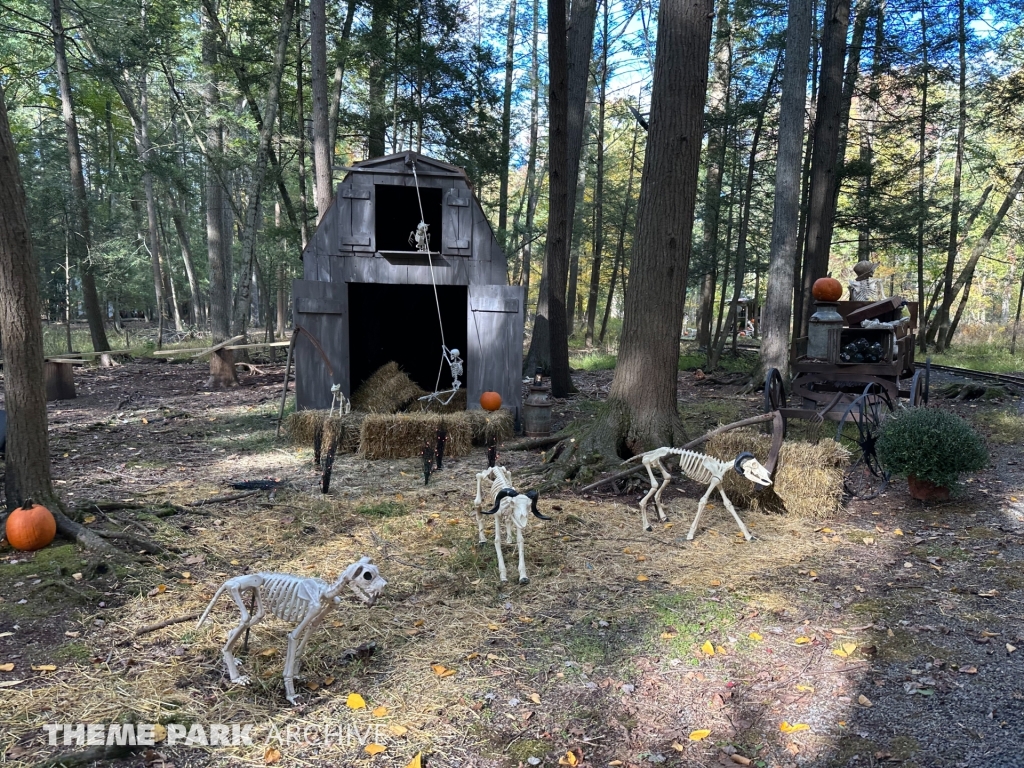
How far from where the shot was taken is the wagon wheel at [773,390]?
635 centimetres

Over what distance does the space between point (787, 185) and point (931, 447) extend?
24.8 feet

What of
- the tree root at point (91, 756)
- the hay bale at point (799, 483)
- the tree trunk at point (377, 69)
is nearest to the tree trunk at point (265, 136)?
the tree trunk at point (377, 69)

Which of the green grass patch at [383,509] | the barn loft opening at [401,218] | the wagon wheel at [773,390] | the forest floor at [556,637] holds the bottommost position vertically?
the green grass patch at [383,509]

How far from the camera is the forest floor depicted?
9.87 ft

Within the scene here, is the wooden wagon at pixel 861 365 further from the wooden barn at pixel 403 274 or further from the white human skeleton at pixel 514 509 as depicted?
the wooden barn at pixel 403 274

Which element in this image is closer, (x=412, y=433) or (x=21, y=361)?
(x=21, y=361)

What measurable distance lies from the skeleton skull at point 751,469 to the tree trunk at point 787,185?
738cm

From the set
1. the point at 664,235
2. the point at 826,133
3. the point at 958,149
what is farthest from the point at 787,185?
the point at 958,149

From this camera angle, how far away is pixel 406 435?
29.7ft

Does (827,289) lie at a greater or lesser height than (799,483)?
greater

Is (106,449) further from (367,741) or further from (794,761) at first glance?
(794,761)

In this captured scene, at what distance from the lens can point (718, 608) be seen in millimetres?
4359

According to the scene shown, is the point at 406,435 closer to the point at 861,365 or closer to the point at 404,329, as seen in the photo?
the point at 404,329

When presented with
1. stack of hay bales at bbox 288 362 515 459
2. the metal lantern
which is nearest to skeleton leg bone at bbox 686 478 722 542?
stack of hay bales at bbox 288 362 515 459
